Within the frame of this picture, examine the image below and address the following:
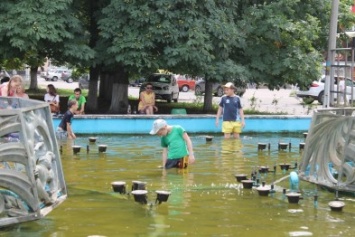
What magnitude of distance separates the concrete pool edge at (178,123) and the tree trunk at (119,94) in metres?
4.29

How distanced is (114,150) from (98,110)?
33.7ft

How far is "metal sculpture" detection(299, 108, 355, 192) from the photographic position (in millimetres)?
11375

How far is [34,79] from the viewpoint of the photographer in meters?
43.4

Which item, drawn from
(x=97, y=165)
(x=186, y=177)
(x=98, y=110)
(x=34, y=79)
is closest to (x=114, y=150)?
(x=97, y=165)

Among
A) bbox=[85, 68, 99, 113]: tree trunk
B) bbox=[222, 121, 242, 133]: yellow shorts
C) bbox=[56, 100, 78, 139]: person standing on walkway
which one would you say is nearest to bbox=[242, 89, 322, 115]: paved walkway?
bbox=[85, 68, 99, 113]: tree trunk

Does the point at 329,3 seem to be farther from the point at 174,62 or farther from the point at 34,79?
the point at 34,79

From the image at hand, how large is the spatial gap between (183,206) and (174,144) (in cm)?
282

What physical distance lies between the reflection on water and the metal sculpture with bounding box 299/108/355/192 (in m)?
0.24

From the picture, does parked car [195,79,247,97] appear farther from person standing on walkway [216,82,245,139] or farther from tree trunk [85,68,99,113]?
person standing on walkway [216,82,245,139]

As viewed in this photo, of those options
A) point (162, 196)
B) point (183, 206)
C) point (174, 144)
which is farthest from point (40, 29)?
point (162, 196)

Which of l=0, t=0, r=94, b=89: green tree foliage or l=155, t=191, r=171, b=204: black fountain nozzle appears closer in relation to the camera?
l=155, t=191, r=171, b=204: black fountain nozzle

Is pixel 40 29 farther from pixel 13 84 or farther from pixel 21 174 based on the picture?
pixel 21 174

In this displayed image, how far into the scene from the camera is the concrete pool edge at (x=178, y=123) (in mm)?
21516

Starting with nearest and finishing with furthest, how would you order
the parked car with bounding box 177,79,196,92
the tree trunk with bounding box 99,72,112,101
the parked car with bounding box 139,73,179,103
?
the tree trunk with bounding box 99,72,112,101, the parked car with bounding box 139,73,179,103, the parked car with bounding box 177,79,196,92
